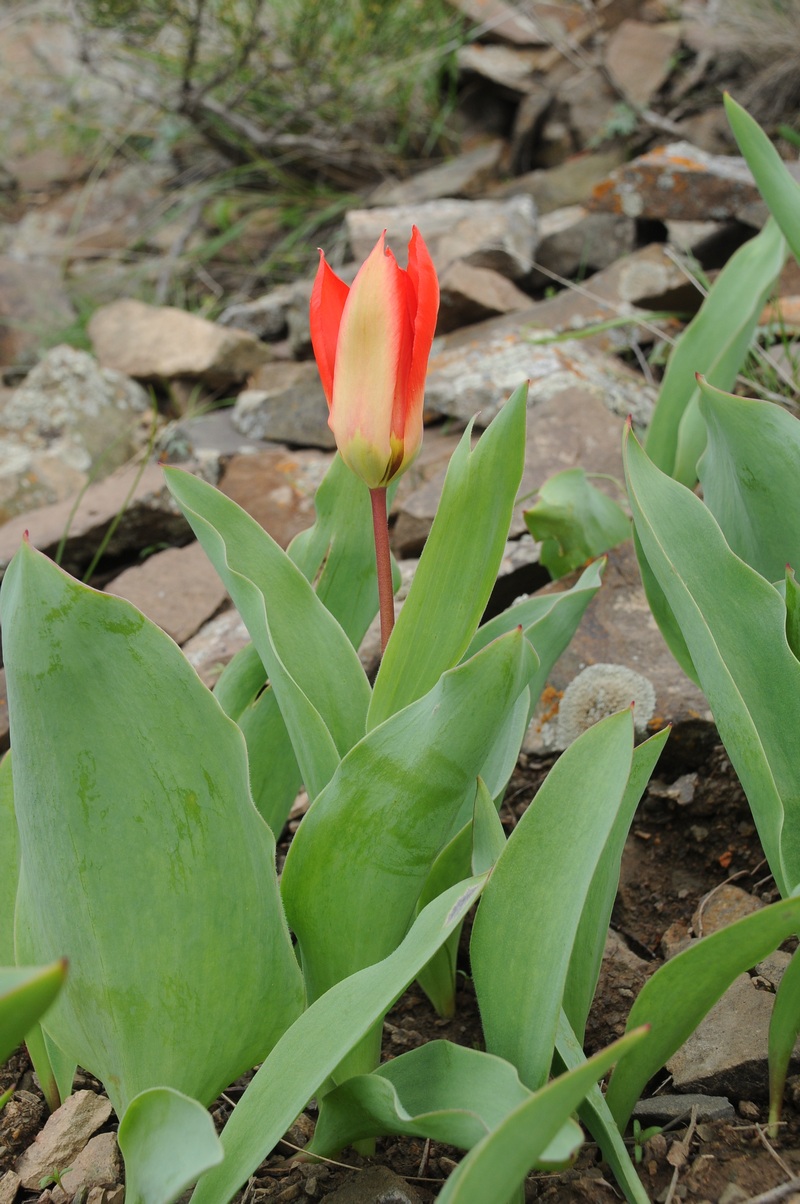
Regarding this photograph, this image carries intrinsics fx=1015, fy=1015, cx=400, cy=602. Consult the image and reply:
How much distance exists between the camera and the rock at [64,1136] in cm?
96

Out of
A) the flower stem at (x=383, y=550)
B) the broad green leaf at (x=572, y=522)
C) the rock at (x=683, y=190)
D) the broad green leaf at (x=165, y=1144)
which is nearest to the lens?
the broad green leaf at (x=165, y=1144)

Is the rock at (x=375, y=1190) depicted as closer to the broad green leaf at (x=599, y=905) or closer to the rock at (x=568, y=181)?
the broad green leaf at (x=599, y=905)

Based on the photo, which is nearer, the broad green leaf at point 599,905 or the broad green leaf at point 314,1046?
the broad green leaf at point 314,1046

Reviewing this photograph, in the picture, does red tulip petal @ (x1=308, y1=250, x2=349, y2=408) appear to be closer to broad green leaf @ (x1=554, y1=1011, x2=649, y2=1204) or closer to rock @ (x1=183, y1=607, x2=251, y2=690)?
broad green leaf @ (x1=554, y1=1011, x2=649, y2=1204)

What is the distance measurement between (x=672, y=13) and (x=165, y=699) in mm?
5177

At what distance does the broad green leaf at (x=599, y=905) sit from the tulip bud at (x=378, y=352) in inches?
13.3

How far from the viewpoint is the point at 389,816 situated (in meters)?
0.81

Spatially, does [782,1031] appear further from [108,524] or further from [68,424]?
[68,424]

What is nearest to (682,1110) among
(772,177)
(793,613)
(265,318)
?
(793,613)

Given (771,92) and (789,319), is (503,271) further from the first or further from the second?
(771,92)

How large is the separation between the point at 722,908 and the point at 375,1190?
54 centimetres

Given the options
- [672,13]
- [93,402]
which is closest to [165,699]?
[93,402]

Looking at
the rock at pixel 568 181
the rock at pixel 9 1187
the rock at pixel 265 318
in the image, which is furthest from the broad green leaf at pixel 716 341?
the rock at pixel 568 181

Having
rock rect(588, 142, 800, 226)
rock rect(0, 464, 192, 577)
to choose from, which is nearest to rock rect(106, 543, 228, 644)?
rock rect(0, 464, 192, 577)
